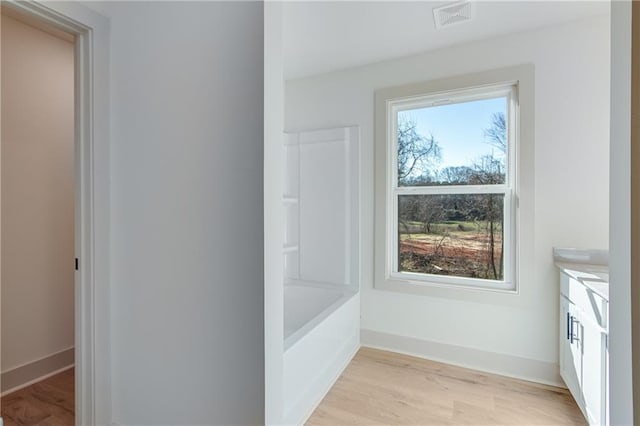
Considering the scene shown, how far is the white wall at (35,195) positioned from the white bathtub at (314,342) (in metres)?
1.72

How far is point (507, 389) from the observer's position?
6.54ft

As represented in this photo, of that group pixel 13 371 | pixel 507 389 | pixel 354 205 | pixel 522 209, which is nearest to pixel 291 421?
pixel 507 389

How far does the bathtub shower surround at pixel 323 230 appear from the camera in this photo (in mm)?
2555

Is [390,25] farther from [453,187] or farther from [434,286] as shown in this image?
[434,286]

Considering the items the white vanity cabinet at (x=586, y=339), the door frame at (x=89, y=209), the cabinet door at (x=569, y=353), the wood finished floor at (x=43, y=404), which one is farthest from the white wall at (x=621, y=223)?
the wood finished floor at (x=43, y=404)

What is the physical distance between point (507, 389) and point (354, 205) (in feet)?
5.49

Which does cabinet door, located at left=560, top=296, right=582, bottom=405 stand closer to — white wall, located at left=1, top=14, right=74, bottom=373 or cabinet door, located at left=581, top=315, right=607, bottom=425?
cabinet door, located at left=581, top=315, right=607, bottom=425

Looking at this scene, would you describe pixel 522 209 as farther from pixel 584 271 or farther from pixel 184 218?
pixel 184 218

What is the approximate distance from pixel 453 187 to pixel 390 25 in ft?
4.15

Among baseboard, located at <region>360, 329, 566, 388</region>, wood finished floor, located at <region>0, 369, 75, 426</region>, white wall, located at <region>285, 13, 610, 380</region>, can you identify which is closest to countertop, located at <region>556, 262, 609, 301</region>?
white wall, located at <region>285, 13, 610, 380</region>

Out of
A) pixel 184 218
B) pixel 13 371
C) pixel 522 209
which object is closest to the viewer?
pixel 184 218

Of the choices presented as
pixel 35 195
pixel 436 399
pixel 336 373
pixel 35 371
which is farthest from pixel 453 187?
pixel 35 371

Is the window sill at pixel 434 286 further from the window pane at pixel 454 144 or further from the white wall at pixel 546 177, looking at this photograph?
the window pane at pixel 454 144

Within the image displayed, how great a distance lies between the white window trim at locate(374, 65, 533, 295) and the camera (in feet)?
6.90
